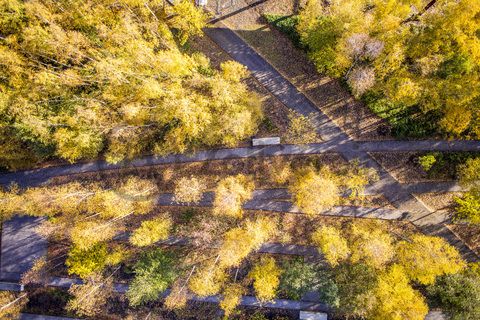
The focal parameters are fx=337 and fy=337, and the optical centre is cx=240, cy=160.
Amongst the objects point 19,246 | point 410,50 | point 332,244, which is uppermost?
point 410,50

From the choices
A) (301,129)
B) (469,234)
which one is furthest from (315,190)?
(469,234)

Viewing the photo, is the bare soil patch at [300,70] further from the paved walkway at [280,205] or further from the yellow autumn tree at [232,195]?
the yellow autumn tree at [232,195]

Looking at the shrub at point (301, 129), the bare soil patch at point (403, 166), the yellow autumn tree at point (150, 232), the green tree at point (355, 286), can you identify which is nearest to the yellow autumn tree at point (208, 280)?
the yellow autumn tree at point (150, 232)

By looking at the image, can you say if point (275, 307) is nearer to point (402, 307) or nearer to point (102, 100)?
point (402, 307)

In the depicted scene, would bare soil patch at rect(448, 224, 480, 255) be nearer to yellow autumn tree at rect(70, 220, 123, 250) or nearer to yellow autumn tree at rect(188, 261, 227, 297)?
yellow autumn tree at rect(188, 261, 227, 297)

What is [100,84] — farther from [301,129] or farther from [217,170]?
[301,129]

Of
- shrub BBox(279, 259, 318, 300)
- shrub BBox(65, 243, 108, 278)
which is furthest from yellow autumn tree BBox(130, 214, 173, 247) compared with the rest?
shrub BBox(279, 259, 318, 300)
